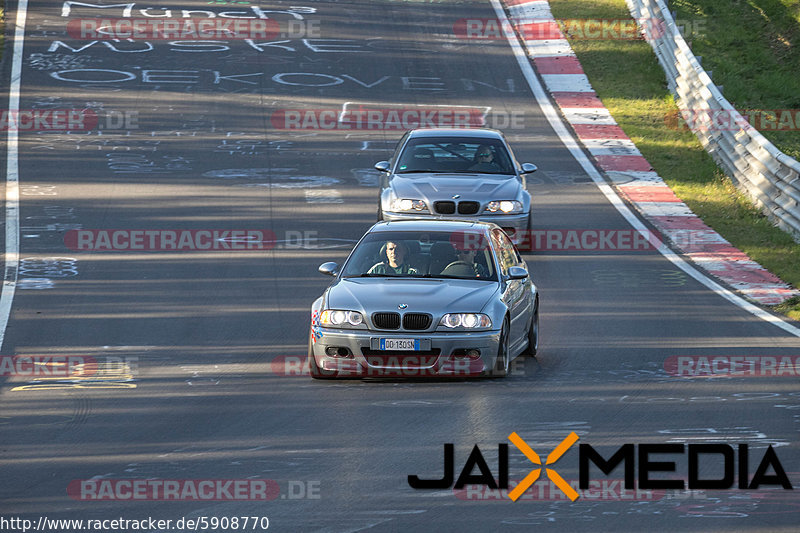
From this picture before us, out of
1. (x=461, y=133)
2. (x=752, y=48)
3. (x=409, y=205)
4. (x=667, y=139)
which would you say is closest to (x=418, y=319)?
(x=409, y=205)

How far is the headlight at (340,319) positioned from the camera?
11.7 m

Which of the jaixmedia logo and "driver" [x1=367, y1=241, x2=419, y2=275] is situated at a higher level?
"driver" [x1=367, y1=241, x2=419, y2=275]

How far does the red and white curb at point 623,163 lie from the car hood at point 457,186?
290 centimetres

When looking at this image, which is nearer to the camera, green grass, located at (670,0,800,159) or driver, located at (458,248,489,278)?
driver, located at (458,248,489,278)

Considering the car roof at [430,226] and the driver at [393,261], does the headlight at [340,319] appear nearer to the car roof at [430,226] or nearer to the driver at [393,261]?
the driver at [393,261]

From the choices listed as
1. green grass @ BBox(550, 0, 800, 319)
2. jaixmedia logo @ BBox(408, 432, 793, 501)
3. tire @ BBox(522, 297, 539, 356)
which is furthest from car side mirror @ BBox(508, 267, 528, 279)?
green grass @ BBox(550, 0, 800, 319)

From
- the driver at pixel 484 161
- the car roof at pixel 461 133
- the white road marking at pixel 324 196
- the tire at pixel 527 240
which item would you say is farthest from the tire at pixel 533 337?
the white road marking at pixel 324 196

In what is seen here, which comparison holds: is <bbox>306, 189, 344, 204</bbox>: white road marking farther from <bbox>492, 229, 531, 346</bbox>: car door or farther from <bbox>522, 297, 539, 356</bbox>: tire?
<bbox>522, 297, 539, 356</bbox>: tire

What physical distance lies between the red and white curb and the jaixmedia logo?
24.5ft

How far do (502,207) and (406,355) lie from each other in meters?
6.73

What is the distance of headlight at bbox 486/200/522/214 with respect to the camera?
707 inches

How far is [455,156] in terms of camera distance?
19203mm

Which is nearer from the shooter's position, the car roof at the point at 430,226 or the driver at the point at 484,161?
the car roof at the point at 430,226

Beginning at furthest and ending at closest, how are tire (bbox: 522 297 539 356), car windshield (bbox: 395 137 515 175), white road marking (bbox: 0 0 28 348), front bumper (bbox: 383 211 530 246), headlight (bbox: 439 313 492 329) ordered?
car windshield (bbox: 395 137 515 175), front bumper (bbox: 383 211 530 246), white road marking (bbox: 0 0 28 348), tire (bbox: 522 297 539 356), headlight (bbox: 439 313 492 329)
